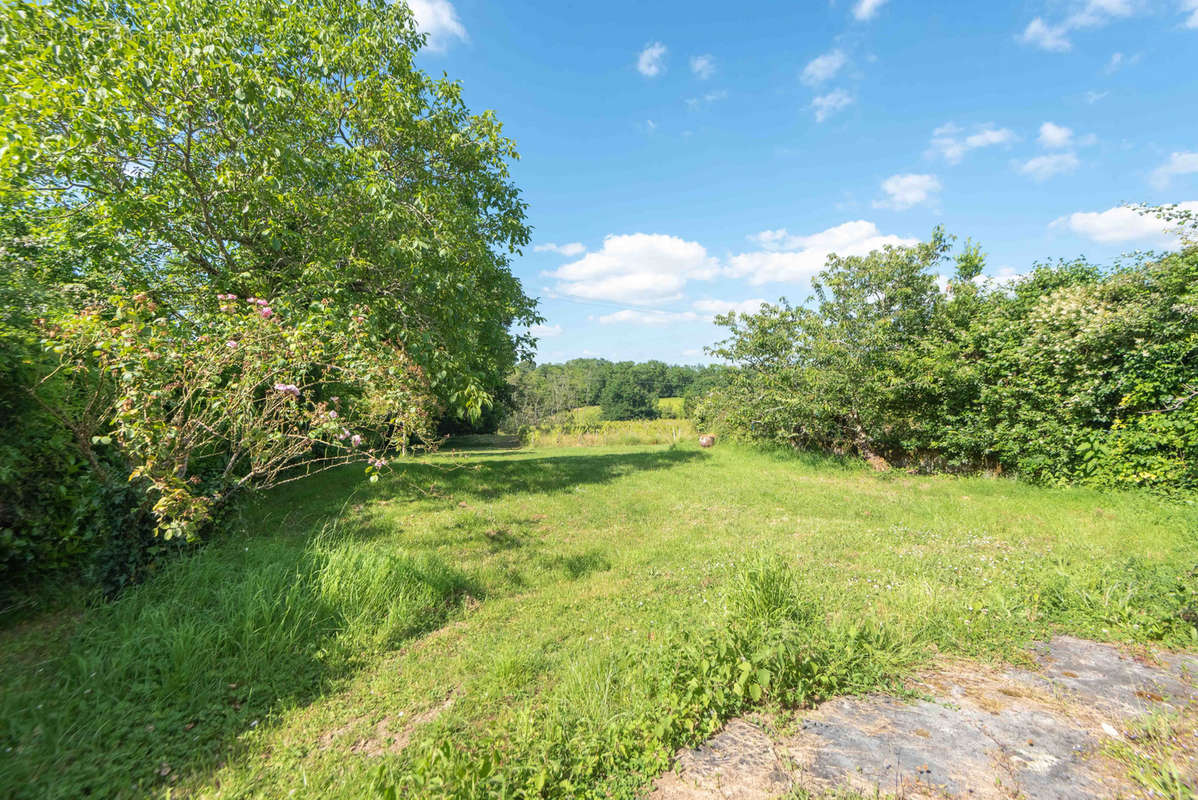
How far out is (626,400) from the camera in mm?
68750

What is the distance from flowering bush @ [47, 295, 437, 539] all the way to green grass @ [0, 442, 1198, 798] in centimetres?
91

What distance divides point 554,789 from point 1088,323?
11.1 meters

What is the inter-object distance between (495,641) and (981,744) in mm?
3189

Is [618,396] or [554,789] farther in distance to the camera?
[618,396]

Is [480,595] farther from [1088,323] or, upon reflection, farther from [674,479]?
[1088,323]

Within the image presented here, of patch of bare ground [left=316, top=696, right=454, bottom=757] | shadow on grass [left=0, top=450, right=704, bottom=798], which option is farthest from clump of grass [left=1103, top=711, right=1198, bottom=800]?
shadow on grass [left=0, top=450, right=704, bottom=798]

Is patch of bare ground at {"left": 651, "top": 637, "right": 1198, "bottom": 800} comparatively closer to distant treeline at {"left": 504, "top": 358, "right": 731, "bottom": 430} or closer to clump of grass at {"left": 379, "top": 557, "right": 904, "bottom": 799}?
clump of grass at {"left": 379, "top": 557, "right": 904, "bottom": 799}

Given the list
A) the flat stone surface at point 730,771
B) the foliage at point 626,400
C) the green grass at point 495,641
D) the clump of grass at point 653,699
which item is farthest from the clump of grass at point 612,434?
the foliage at point 626,400

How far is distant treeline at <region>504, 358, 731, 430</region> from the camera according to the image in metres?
49.8

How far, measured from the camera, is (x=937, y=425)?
409 inches

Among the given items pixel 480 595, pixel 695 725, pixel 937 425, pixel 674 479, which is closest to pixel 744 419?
pixel 674 479

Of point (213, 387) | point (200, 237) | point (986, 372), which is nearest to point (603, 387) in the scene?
point (986, 372)

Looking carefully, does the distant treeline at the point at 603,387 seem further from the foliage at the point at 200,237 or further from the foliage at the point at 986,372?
the foliage at the point at 200,237

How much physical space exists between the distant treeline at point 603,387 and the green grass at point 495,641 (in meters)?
35.4
